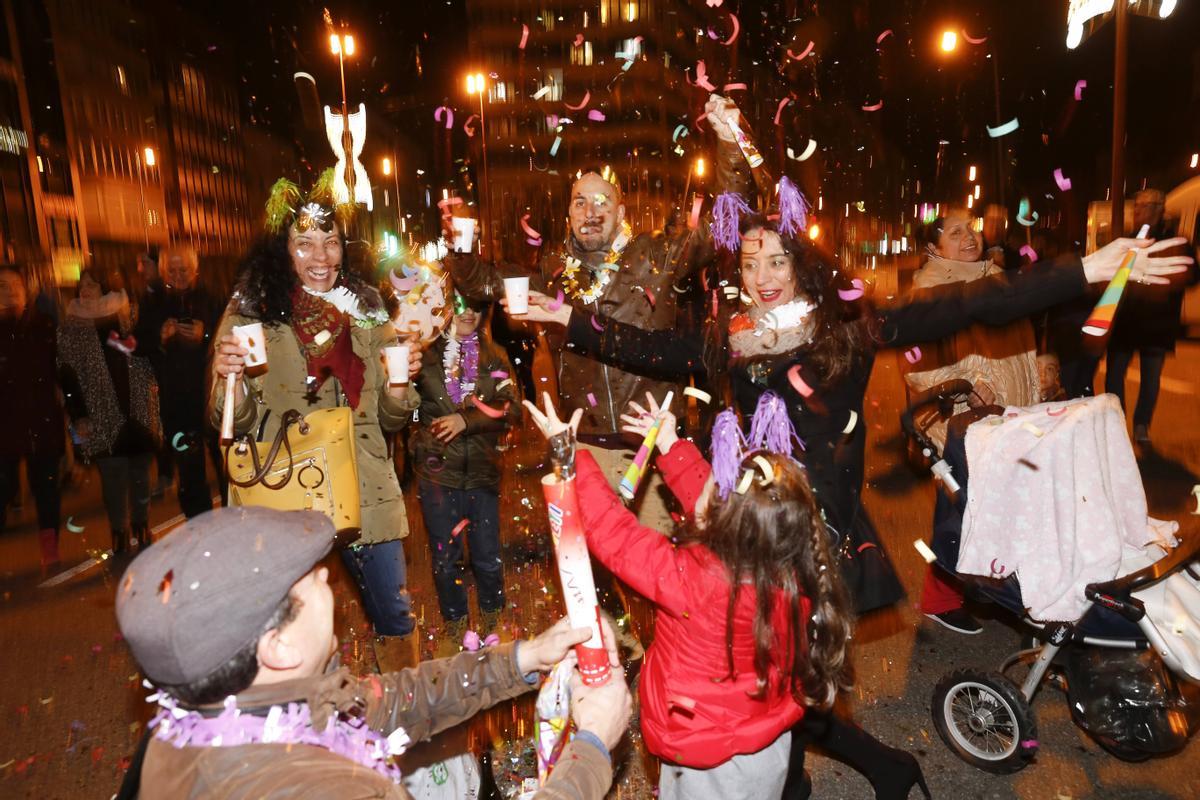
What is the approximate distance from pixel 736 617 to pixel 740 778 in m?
0.54

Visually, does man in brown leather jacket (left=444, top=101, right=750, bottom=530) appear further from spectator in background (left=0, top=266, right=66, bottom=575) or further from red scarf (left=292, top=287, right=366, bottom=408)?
spectator in background (left=0, top=266, right=66, bottom=575)

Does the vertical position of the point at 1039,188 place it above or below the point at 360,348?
above

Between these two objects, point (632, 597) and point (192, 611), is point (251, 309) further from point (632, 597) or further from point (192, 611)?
point (632, 597)

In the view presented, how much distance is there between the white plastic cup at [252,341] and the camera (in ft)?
9.63

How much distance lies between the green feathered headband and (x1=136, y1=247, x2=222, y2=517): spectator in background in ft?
11.2

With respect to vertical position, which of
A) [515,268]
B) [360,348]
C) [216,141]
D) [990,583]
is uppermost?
[216,141]

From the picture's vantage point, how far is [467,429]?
4.26 m

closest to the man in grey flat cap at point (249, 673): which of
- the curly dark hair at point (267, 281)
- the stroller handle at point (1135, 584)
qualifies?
the curly dark hair at point (267, 281)

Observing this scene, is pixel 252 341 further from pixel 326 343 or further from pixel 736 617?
pixel 736 617

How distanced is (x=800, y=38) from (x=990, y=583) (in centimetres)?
985

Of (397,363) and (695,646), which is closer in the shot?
(695,646)

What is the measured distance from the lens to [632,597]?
4.62 metres

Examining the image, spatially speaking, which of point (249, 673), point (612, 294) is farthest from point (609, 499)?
point (612, 294)

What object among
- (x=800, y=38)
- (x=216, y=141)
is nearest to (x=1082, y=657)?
(x=800, y=38)
